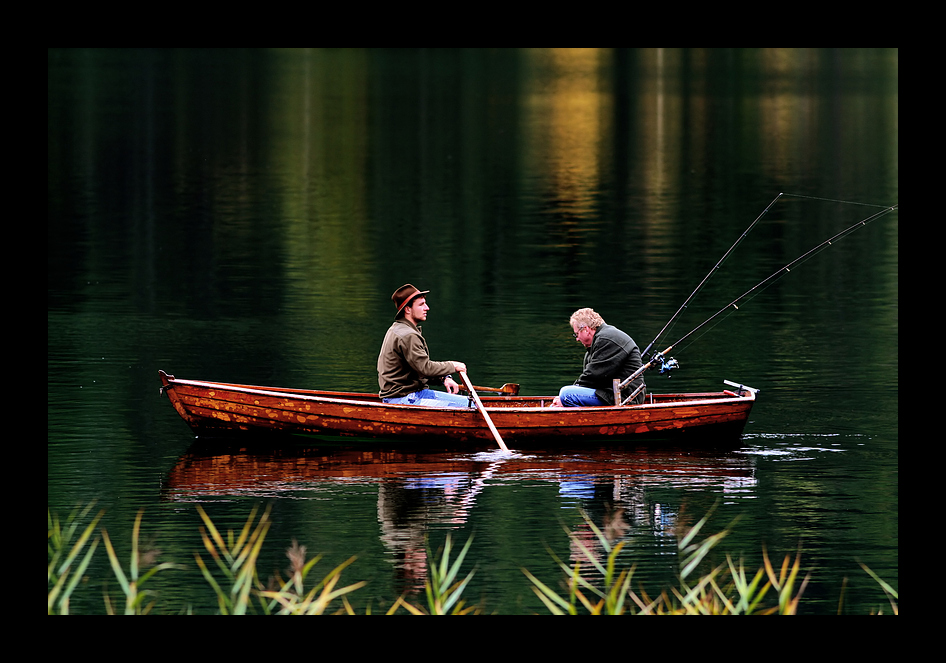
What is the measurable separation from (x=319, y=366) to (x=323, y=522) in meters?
7.91

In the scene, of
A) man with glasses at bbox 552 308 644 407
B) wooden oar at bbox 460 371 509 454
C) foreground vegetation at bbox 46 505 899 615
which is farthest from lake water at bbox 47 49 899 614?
man with glasses at bbox 552 308 644 407

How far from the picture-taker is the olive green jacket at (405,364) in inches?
615

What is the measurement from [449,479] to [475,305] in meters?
11.6

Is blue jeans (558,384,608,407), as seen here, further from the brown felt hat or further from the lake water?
the brown felt hat

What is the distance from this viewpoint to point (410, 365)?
15734 mm

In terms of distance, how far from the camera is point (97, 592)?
36.0 feet

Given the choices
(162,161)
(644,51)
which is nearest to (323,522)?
(162,161)

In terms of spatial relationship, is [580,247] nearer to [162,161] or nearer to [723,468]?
[723,468]

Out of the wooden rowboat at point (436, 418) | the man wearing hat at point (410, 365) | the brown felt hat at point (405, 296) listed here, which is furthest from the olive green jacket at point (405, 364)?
the wooden rowboat at point (436, 418)

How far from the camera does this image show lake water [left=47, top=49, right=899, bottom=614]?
42.2ft

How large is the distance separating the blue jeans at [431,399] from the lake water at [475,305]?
555mm

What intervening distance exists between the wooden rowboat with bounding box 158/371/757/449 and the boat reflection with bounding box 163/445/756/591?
0.77 ft

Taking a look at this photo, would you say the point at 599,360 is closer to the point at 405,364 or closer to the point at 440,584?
the point at 405,364

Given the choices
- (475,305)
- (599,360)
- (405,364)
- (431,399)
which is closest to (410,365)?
(405,364)
